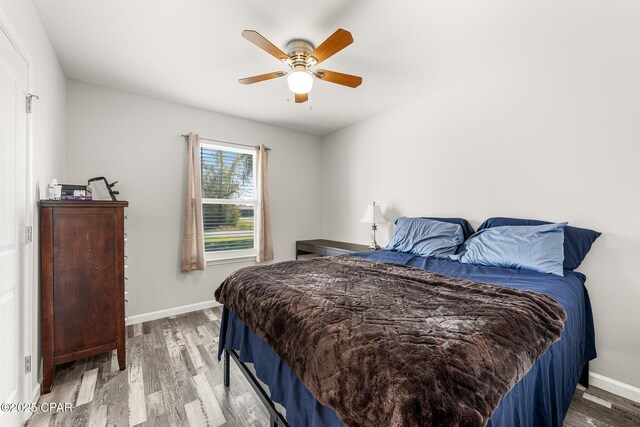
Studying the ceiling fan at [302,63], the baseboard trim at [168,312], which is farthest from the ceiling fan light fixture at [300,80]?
the baseboard trim at [168,312]

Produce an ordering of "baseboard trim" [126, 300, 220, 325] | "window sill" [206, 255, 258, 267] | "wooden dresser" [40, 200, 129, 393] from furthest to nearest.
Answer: "window sill" [206, 255, 258, 267] < "baseboard trim" [126, 300, 220, 325] < "wooden dresser" [40, 200, 129, 393]

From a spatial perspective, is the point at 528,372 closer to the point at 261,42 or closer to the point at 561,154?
the point at 561,154

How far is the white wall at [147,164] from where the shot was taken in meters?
2.78

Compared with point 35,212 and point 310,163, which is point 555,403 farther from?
point 310,163

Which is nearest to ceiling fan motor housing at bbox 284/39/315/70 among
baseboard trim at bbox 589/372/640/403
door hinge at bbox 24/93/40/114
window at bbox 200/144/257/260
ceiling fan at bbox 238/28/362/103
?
ceiling fan at bbox 238/28/362/103

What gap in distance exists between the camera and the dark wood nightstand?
3426 millimetres

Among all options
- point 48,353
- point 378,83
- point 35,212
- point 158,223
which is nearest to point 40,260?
point 35,212

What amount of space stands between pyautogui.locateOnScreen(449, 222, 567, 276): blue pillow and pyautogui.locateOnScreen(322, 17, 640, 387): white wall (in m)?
0.32

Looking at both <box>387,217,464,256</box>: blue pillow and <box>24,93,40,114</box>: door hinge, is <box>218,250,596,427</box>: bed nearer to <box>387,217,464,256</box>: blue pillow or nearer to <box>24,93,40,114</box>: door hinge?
<box>387,217,464,256</box>: blue pillow

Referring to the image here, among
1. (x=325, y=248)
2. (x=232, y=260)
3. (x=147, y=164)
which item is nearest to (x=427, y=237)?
(x=325, y=248)

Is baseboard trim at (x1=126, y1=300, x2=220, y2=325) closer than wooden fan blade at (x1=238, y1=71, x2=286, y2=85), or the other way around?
wooden fan blade at (x1=238, y1=71, x2=286, y2=85)

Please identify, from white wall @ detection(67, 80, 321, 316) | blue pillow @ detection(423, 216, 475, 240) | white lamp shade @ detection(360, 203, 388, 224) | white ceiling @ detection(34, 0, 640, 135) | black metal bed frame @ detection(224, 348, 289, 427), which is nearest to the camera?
black metal bed frame @ detection(224, 348, 289, 427)

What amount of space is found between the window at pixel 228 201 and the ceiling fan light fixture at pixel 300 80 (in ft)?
6.37

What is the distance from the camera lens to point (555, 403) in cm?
130
